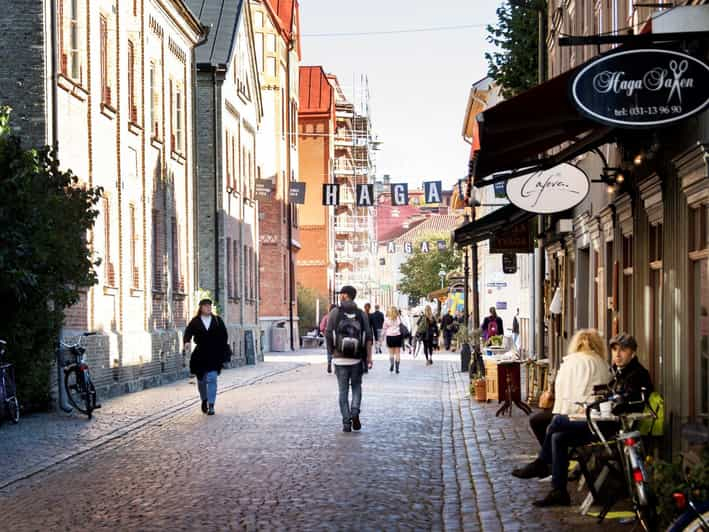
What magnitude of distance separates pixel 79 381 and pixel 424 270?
8413 cm

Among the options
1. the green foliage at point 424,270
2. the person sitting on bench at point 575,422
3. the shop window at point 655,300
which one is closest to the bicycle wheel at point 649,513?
the person sitting on bench at point 575,422

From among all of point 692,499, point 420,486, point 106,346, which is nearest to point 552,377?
point 106,346

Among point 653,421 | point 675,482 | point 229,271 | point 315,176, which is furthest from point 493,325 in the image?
point 315,176

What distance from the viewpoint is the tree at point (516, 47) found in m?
29.0

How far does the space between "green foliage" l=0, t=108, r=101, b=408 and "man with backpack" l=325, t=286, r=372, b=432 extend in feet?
12.9

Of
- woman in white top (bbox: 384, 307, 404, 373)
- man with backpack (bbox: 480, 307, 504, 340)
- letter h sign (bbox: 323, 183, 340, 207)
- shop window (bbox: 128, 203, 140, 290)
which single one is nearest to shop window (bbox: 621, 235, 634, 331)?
shop window (bbox: 128, 203, 140, 290)

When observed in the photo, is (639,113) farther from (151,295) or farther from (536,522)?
(151,295)

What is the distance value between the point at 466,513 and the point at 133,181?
19933mm

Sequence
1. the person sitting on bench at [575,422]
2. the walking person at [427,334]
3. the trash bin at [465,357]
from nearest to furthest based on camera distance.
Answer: the person sitting on bench at [575,422] → the trash bin at [465,357] → the walking person at [427,334]

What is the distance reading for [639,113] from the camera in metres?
9.58

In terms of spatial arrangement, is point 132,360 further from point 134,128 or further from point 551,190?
point 551,190

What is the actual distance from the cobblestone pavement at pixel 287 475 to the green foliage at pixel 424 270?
3148 inches

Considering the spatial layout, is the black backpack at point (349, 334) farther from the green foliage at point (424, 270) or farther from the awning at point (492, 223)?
the green foliage at point (424, 270)

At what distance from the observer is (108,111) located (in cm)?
2702
